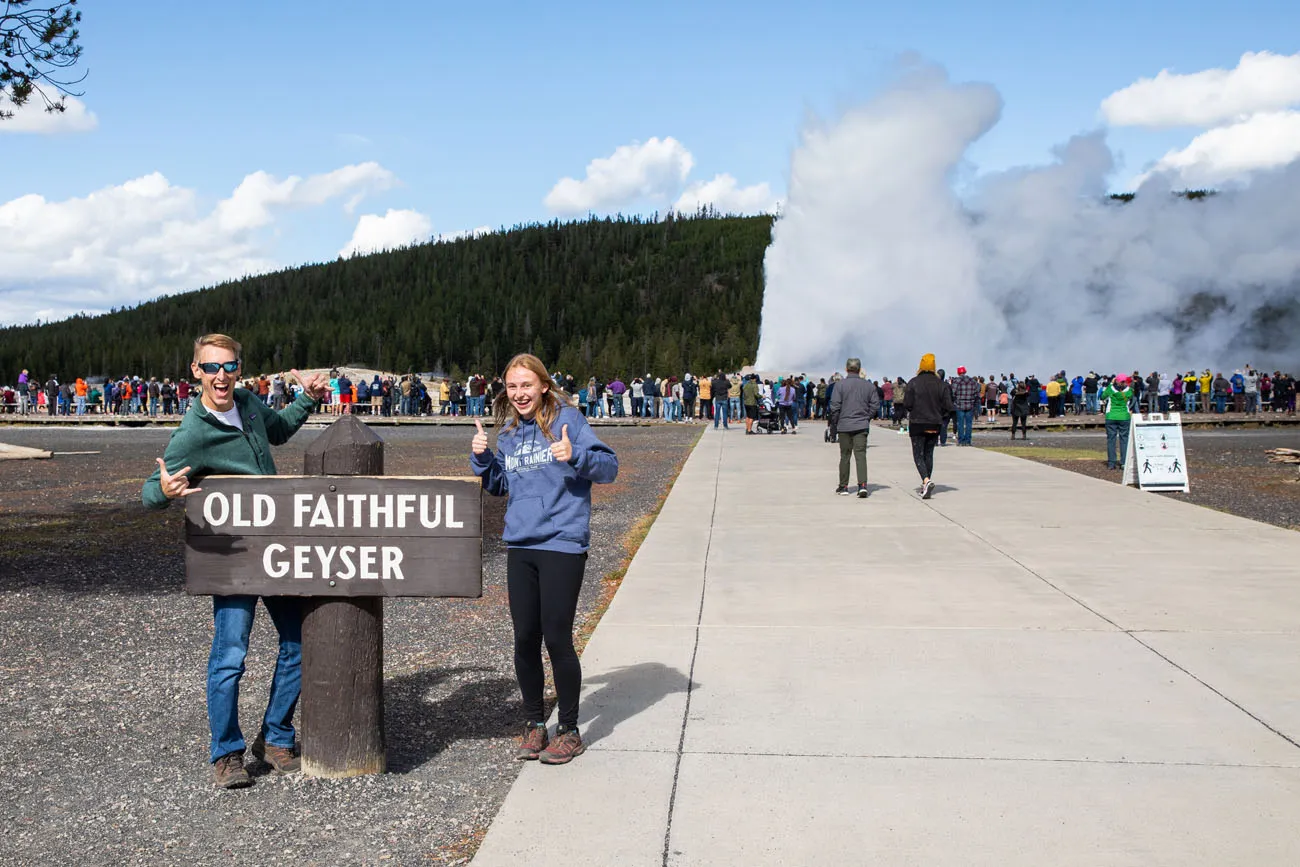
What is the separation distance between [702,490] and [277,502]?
999 centimetres

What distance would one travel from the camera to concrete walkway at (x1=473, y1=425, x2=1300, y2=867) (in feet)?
11.8

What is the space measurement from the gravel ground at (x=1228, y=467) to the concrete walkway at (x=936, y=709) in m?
3.29

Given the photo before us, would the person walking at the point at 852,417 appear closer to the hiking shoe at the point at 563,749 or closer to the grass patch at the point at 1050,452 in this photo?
the grass patch at the point at 1050,452

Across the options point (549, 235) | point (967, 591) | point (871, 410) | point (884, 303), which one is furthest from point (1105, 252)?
point (549, 235)

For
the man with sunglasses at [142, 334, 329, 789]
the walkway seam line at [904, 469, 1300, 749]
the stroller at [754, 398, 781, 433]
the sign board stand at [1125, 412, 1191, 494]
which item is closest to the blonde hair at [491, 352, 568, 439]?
the man with sunglasses at [142, 334, 329, 789]

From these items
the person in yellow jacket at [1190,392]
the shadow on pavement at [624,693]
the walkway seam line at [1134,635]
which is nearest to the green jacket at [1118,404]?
the walkway seam line at [1134,635]

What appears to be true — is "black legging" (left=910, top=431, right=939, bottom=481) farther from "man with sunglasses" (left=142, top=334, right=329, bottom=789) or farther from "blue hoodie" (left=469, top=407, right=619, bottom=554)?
"man with sunglasses" (left=142, top=334, right=329, bottom=789)

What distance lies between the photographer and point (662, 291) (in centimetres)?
16038

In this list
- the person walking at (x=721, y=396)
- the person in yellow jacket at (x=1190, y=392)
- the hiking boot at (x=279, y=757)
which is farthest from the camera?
the person in yellow jacket at (x=1190, y=392)

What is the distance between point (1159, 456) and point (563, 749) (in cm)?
1160

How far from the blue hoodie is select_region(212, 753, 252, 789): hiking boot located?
1198 millimetres

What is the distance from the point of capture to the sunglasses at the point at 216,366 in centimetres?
416

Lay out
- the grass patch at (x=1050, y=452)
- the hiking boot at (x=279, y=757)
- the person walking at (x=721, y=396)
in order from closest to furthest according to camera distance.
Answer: the hiking boot at (x=279, y=757) < the grass patch at (x=1050, y=452) < the person walking at (x=721, y=396)

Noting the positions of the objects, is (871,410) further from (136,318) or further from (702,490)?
(136,318)
